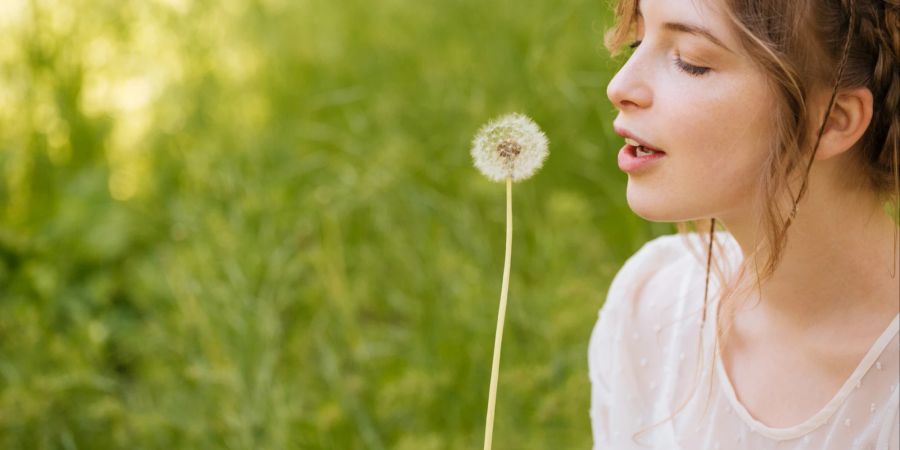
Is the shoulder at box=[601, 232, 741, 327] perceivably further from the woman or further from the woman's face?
the woman's face

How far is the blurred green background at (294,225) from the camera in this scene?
6.97 feet

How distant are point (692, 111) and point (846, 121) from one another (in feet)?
0.66

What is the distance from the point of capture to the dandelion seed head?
1.10 meters

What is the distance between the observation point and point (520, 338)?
2291 millimetres

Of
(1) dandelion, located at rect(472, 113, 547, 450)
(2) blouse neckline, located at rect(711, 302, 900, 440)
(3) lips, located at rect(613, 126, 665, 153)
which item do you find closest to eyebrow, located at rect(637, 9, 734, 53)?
(3) lips, located at rect(613, 126, 665, 153)

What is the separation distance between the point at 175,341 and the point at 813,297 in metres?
1.54

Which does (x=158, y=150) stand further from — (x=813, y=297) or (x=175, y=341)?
(x=813, y=297)

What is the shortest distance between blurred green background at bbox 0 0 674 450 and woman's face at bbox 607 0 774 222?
54 centimetres

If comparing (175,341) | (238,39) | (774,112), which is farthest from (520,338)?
(238,39)

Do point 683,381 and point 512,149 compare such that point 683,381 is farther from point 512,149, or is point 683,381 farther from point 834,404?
point 512,149

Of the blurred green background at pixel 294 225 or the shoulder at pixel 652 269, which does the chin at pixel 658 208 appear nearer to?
the shoulder at pixel 652 269

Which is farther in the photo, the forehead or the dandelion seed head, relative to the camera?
the forehead

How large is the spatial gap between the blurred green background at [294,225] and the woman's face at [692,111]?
0.54 m

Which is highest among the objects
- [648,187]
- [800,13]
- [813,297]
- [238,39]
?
[238,39]
